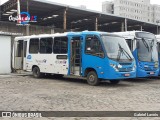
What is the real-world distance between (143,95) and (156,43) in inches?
280

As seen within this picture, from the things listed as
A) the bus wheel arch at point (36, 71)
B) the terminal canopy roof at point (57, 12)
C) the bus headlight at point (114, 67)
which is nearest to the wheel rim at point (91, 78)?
the bus headlight at point (114, 67)

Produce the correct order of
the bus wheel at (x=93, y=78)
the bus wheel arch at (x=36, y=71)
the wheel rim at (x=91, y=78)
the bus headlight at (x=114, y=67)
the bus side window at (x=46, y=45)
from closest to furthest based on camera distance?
1. the bus headlight at (x=114, y=67)
2. the bus wheel at (x=93, y=78)
3. the wheel rim at (x=91, y=78)
4. the bus side window at (x=46, y=45)
5. the bus wheel arch at (x=36, y=71)

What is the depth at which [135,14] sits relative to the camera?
140 m

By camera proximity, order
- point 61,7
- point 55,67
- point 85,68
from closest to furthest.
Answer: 1. point 85,68
2. point 55,67
3. point 61,7

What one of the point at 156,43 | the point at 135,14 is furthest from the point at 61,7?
the point at 135,14

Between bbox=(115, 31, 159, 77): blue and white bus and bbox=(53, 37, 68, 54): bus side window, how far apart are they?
3.70 meters

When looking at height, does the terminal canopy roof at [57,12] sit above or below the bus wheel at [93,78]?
above

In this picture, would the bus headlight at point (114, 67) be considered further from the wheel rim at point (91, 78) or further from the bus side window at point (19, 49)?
the bus side window at point (19, 49)

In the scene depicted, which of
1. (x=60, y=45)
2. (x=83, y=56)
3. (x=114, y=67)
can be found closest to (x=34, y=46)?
(x=60, y=45)

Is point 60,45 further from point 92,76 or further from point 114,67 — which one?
point 114,67

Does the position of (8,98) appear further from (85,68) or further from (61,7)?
(61,7)

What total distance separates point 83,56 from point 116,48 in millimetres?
1827

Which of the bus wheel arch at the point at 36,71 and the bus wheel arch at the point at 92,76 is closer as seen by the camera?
the bus wheel arch at the point at 92,76

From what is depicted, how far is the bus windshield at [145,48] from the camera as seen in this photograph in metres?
16.7
